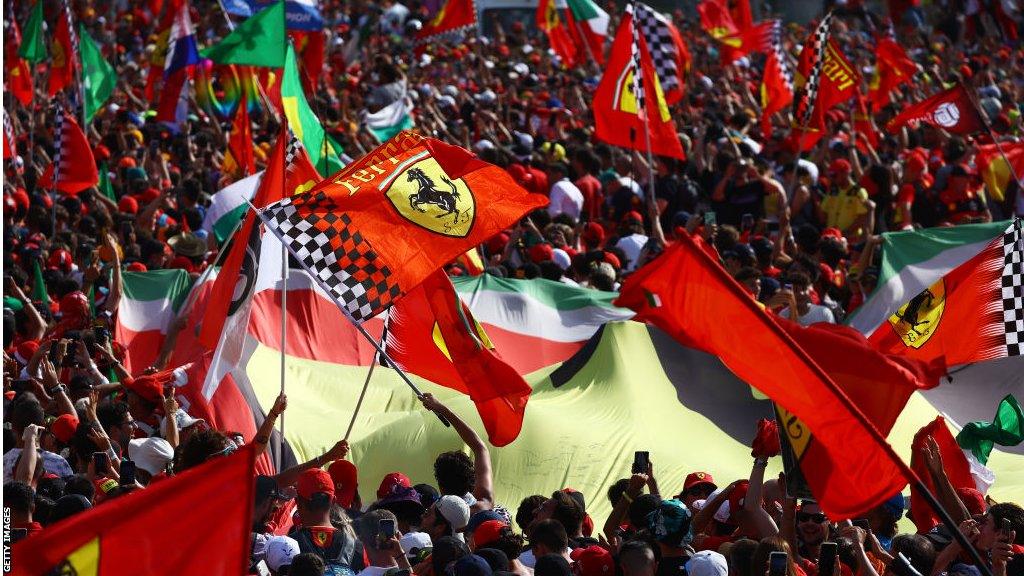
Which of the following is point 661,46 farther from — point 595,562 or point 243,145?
point 595,562

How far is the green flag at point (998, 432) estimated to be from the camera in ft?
22.8

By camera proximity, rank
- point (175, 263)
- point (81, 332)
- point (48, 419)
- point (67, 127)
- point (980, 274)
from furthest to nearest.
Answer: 1. point (67, 127)
2. point (175, 263)
3. point (81, 332)
4. point (48, 419)
5. point (980, 274)

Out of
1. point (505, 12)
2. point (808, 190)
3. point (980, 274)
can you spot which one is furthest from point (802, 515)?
point (505, 12)

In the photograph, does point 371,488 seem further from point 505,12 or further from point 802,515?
point 505,12

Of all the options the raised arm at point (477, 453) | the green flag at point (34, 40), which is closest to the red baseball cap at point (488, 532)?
the raised arm at point (477, 453)

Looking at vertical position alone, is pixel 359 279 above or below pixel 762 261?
above

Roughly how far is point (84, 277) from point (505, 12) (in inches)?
782

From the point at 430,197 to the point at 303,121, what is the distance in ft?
18.6

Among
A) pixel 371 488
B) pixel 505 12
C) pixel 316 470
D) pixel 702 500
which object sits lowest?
pixel 505 12

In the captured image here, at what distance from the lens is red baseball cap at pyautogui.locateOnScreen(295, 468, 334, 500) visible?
5.82m

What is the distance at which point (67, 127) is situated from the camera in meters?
12.8

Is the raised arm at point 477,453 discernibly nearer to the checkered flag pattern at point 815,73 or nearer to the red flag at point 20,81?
the checkered flag pattern at point 815,73

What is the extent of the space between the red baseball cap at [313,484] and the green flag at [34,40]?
36.6 ft

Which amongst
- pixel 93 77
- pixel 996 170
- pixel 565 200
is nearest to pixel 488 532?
pixel 565 200
